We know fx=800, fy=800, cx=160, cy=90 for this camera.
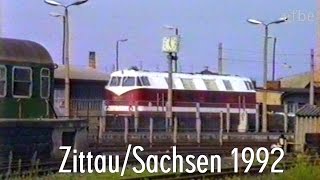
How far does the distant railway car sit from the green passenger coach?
60.7ft

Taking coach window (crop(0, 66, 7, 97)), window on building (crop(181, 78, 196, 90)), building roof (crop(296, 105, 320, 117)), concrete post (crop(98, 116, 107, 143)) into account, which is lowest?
concrete post (crop(98, 116, 107, 143))

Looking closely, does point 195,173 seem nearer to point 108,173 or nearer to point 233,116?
point 108,173

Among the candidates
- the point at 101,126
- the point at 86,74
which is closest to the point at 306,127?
the point at 101,126

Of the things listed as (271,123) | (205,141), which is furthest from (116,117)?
(271,123)

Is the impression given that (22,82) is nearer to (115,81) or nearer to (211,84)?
(115,81)

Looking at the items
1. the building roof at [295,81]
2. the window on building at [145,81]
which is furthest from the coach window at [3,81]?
the building roof at [295,81]

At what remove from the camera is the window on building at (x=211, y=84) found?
167ft

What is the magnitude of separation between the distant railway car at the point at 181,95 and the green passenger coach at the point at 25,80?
18500 millimetres

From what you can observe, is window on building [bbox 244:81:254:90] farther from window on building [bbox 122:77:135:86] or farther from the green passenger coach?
the green passenger coach

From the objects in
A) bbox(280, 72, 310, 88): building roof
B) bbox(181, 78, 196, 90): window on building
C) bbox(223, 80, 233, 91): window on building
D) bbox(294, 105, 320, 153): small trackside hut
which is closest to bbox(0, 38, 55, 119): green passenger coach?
bbox(294, 105, 320, 153): small trackside hut

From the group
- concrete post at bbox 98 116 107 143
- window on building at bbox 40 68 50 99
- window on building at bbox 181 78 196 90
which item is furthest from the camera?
window on building at bbox 181 78 196 90

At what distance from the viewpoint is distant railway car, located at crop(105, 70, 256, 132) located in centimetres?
4662

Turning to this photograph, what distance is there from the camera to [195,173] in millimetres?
18391

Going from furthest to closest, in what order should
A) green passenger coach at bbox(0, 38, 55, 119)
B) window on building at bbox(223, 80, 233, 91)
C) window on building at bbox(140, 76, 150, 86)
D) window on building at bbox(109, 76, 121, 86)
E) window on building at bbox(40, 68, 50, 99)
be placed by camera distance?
window on building at bbox(223, 80, 233, 91)
window on building at bbox(109, 76, 121, 86)
window on building at bbox(140, 76, 150, 86)
window on building at bbox(40, 68, 50, 99)
green passenger coach at bbox(0, 38, 55, 119)
